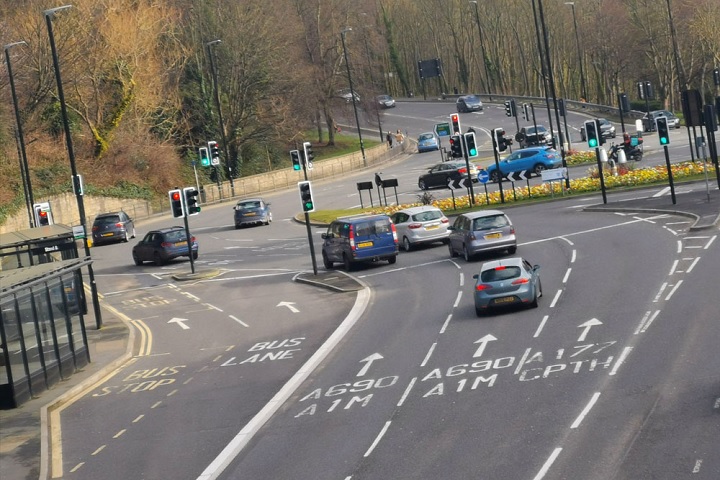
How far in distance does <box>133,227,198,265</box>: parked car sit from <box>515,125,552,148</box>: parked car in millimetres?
35902

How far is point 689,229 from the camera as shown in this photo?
3841cm

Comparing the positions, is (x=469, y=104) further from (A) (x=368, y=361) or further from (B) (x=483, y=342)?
(A) (x=368, y=361)

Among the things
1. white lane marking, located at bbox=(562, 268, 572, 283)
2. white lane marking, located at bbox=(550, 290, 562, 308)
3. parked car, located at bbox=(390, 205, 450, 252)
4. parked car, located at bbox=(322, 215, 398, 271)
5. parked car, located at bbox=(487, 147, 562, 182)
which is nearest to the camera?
white lane marking, located at bbox=(550, 290, 562, 308)

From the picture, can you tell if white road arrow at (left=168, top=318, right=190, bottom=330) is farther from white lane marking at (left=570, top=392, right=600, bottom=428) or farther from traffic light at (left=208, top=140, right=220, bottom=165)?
traffic light at (left=208, top=140, right=220, bottom=165)

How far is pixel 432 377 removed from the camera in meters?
24.0

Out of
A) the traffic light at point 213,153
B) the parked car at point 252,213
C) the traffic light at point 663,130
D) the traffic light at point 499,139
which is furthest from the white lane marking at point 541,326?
the traffic light at point 213,153

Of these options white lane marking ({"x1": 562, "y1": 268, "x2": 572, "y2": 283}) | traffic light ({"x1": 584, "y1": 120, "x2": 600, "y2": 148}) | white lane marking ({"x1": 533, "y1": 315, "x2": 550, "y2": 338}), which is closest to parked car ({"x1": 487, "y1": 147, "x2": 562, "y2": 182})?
traffic light ({"x1": 584, "y1": 120, "x2": 600, "y2": 148})

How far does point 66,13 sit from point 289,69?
70.3ft

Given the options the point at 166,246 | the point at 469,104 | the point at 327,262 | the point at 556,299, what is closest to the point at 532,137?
the point at 469,104

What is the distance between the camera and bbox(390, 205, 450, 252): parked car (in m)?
44.5

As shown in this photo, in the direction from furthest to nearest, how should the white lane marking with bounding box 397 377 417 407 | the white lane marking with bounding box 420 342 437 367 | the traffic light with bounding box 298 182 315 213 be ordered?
the traffic light with bounding box 298 182 315 213
the white lane marking with bounding box 420 342 437 367
the white lane marking with bounding box 397 377 417 407

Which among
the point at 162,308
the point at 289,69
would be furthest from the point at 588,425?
the point at 289,69

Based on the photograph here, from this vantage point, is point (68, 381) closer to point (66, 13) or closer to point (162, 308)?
point (162, 308)

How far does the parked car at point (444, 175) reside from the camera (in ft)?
216
